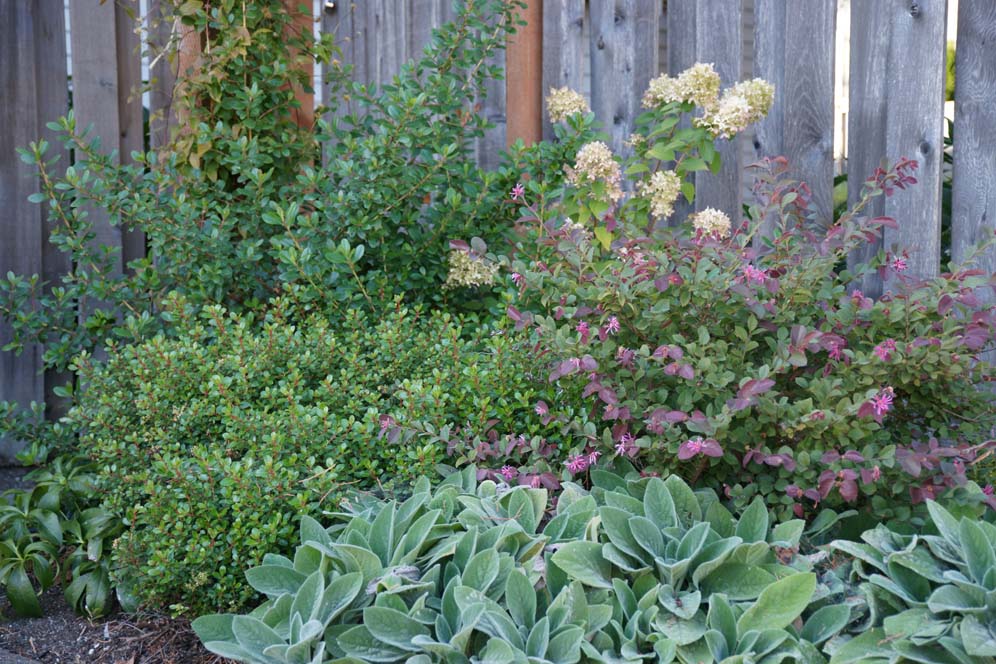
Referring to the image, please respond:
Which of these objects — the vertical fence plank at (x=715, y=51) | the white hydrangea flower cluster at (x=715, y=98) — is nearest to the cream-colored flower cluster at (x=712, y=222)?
the white hydrangea flower cluster at (x=715, y=98)

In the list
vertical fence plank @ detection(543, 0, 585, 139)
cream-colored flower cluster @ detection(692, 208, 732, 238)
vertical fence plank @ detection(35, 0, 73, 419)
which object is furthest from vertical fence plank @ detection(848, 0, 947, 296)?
vertical fence plank @ detection(35, 0, 73, 419)

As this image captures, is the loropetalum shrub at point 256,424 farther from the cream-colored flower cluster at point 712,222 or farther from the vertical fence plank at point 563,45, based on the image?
the vertical fence plank at point 563,45

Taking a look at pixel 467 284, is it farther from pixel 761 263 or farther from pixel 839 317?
pixel 839 317

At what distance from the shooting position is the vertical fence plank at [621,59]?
11.4 feet

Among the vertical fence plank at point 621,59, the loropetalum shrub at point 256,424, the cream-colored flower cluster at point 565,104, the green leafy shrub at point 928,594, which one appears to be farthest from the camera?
the vertical fence plank at point 621,59

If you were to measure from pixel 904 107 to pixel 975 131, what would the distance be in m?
0.20

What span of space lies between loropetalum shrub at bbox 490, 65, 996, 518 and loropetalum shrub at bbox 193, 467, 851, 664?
0.50ft

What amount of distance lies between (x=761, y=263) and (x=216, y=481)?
1.47m

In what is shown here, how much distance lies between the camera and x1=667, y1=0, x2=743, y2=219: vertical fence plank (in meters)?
3.21

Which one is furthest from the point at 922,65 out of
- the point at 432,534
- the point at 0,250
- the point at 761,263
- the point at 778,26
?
the point at 0,250

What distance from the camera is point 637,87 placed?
3.50m

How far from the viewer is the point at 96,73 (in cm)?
384

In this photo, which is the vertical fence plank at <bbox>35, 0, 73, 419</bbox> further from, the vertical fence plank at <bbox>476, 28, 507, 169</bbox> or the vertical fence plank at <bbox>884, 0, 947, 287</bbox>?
the vertical fence plank at <bbox>884, 0, 947, 287</bbox>

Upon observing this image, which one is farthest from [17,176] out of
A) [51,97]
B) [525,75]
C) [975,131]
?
[975,131]
